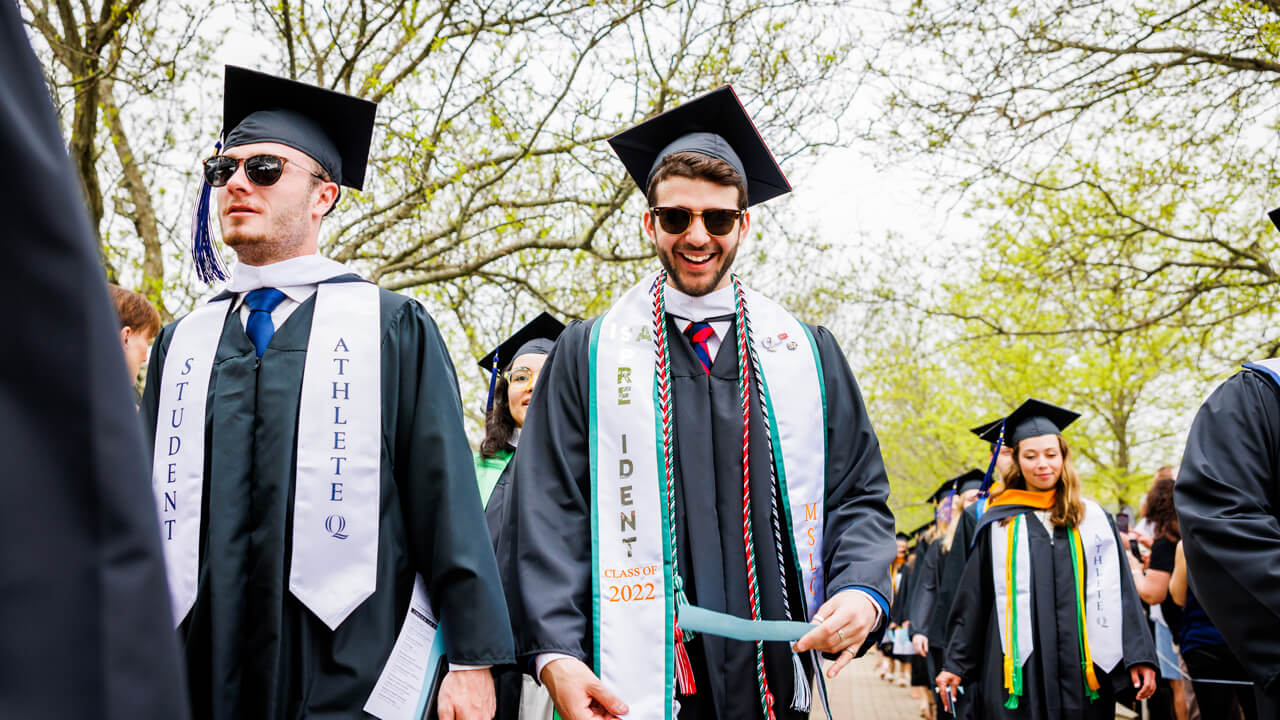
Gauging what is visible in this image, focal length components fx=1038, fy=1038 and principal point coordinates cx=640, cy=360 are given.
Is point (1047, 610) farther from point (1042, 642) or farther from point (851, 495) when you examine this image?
point (851, 495)

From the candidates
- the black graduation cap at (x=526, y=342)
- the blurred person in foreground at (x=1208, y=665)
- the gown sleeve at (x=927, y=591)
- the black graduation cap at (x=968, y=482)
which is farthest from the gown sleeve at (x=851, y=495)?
the black graduation cap at (x=968, y=482)

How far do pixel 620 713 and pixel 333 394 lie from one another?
103 centimetres

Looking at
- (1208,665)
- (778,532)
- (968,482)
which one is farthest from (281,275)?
(968,482)

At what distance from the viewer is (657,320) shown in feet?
9.56

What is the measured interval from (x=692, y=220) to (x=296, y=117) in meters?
1.19

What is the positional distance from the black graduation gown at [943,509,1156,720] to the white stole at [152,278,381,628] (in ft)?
16.3

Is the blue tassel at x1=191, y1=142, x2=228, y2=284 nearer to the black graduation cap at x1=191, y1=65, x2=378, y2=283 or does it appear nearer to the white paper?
the black graduation cap at x1=191, y1=65, x2=378, y2=283

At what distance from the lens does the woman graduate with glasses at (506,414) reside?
411cm

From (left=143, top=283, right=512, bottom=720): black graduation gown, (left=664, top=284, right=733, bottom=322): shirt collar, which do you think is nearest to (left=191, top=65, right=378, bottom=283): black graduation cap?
(left=143, top=283, right=512, bottom=720): black graduation gown

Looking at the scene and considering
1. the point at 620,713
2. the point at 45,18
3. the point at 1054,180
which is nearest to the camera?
the point at 620,713

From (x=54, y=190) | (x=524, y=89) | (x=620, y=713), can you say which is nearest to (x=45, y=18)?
(x=524, y=89)

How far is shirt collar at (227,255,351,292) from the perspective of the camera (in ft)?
8.91

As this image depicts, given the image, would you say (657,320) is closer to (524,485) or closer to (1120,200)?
(524,485)

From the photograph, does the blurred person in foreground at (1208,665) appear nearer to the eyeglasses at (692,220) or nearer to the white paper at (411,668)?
the eyeglasses at (692,220)
